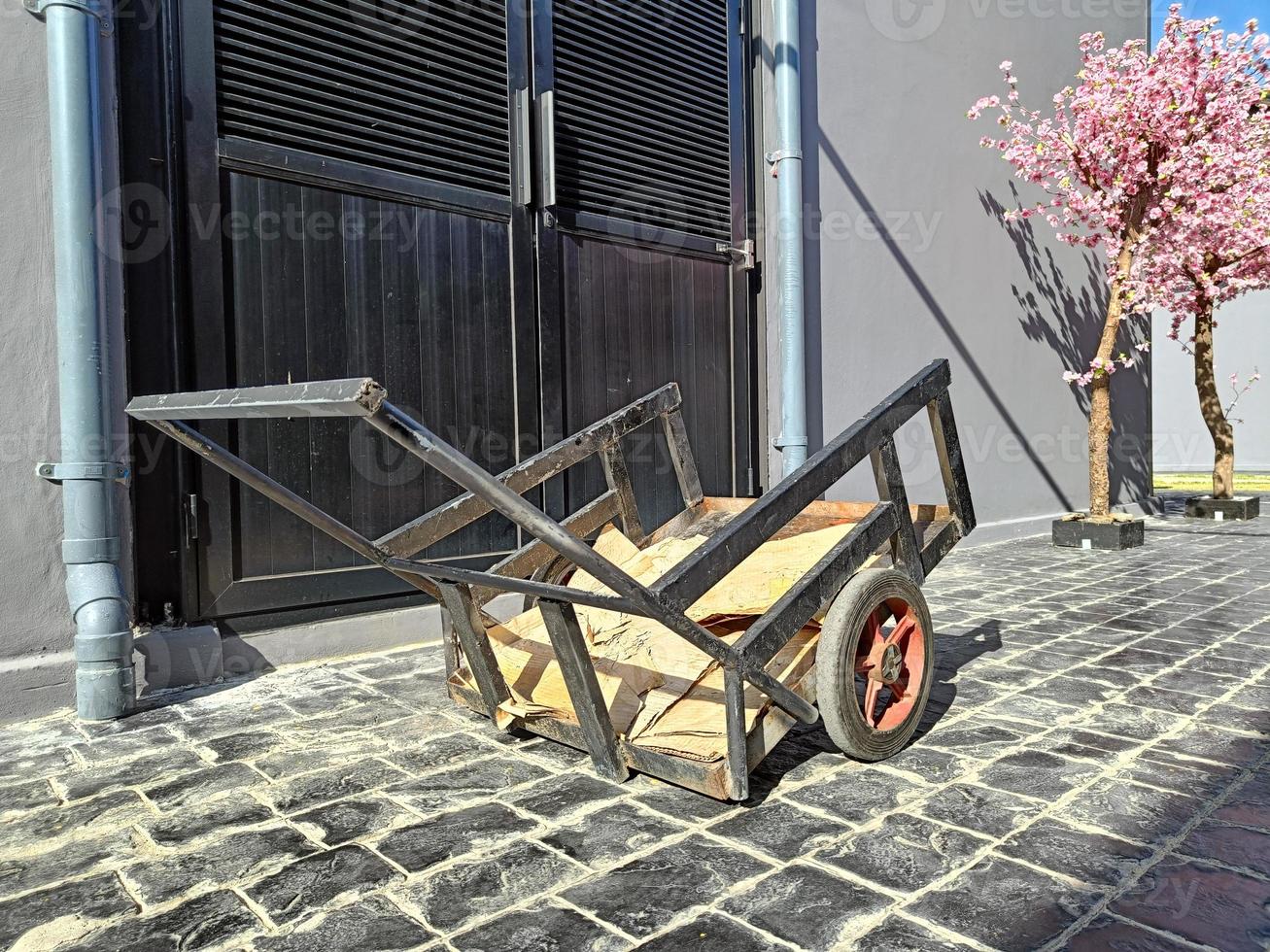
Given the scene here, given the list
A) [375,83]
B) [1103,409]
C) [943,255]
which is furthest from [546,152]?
[1103,409]

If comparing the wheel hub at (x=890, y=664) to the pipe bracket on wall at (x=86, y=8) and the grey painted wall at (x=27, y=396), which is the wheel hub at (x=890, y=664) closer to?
the grey painted wall at (x=27, y=396)

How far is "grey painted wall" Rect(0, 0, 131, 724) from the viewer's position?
3.68m

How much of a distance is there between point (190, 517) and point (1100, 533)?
7.74m

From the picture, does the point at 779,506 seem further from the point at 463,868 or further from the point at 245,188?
the point at 245,188

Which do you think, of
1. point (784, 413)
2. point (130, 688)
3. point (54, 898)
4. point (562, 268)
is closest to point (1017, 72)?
point (784, 413)

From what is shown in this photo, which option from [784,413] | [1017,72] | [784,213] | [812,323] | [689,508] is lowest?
[689,508]

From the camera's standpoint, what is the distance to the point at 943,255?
28.5 feet

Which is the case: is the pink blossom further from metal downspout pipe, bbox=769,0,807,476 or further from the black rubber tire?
the black rubber tire

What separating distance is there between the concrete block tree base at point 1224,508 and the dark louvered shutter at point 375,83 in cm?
969

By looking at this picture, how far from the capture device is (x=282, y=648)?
176 inches

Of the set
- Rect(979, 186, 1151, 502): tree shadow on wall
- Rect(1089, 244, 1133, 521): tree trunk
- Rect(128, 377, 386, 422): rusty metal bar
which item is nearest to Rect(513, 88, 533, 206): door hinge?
Rect(128, 377, 386, 422): rusty metal bar

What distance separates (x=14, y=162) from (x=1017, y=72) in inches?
367

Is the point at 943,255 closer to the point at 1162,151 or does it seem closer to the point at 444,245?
the point at 1162,151

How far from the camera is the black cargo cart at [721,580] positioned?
223 centimetres
